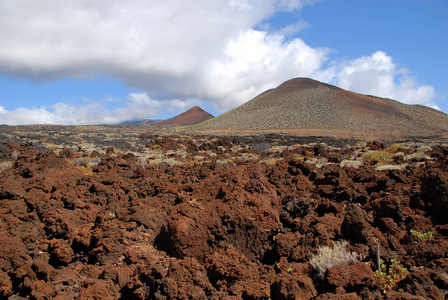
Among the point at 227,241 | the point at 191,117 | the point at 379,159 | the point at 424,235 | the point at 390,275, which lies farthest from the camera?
the point at 191,117

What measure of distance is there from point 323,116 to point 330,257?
202ft

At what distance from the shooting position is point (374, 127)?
53094 millimetres

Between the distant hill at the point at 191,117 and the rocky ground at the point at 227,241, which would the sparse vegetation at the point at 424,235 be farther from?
the distant hill at the point at 191,117

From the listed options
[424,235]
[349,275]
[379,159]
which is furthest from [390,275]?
[379,159]

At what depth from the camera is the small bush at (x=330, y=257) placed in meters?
3.28

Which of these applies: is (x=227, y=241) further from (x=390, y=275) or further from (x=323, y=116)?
(x=323, y=116)

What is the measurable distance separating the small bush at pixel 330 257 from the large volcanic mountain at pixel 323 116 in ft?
150

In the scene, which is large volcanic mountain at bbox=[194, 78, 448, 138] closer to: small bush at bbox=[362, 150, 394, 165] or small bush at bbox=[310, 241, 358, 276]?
small bush at bbox=[362, 150, 394, 165]

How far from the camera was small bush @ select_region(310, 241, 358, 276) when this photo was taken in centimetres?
328

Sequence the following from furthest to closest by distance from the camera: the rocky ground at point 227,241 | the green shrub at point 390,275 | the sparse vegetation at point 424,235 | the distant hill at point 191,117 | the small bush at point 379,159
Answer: the distant hill at point 191,117, the small bush at point 379,159, the sparse vegetation at point 424,235, the rocky ground at point 227,241, the green shrub at point 390,275

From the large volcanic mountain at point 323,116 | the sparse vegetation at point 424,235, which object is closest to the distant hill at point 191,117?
the large volcanic mountain at point 323,116

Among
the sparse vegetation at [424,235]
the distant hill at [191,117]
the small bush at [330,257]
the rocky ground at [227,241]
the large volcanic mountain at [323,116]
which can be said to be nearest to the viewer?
the rocky ground at [227,241]

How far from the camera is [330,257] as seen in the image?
11.0 ft

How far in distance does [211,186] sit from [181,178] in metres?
2.07
